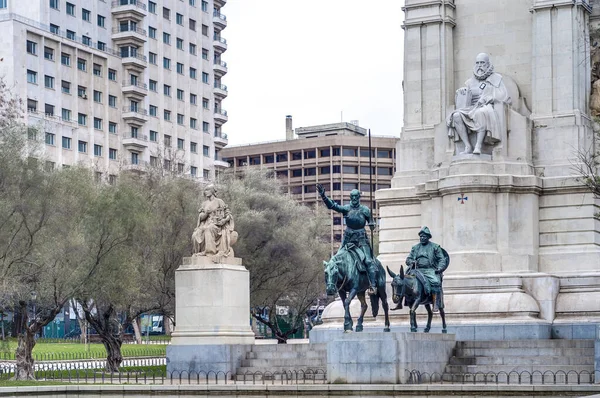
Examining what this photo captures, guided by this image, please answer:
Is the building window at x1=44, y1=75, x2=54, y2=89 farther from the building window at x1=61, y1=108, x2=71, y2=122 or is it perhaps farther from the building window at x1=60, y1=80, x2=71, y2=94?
the building window at x1=61, y1=108, x2=71, y2=122

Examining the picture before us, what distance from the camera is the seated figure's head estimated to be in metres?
38.1

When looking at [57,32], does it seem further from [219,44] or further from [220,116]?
[220,116]

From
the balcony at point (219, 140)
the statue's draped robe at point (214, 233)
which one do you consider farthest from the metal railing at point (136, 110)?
the statue's draped robe at point (214, 233)

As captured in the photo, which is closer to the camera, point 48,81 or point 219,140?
point 48,81

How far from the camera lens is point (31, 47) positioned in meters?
102

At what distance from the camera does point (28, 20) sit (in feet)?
336

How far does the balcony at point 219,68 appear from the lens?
12825 cm

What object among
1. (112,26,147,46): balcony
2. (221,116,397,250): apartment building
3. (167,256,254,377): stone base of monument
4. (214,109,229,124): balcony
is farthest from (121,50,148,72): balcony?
(167,256,254,377): stone base of monument

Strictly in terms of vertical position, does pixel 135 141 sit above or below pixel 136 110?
below

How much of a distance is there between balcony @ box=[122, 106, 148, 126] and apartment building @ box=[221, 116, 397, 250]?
34.9 metres

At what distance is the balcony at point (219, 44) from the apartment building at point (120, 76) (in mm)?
144

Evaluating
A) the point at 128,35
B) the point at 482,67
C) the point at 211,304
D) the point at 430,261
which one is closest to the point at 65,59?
the point at 128,35

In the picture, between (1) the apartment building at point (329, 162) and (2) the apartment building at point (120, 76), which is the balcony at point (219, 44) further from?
(1) the apartment building at point (329, 162)

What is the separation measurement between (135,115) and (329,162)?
4246 cm
